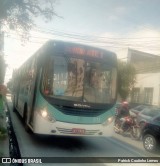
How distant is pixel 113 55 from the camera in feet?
32.2

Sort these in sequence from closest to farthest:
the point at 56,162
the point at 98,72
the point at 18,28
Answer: the point at 56,162 → the point at 98,72 → the point at 18,28

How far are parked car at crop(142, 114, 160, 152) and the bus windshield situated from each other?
1932 millimetres

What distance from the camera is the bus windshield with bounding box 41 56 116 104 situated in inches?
340

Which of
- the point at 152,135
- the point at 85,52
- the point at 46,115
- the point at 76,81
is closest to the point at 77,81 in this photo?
the point at 76,81

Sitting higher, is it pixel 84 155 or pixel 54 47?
pixel 54 47

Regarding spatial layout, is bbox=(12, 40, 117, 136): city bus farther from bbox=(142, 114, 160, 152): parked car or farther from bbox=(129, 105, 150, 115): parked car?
bbox=(129, 105, 150, 115): parked car

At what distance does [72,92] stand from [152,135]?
3328 mm

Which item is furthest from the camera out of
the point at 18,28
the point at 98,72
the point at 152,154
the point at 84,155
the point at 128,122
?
the point at 128,122

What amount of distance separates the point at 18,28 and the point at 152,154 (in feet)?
19.9

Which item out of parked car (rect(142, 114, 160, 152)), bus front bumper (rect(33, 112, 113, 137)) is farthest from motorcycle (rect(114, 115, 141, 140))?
bus front bumper (rect(33, 112, 113, 137))

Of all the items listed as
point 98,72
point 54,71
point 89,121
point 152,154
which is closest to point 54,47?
point 54,71

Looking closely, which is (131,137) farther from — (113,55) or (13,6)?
(13,6)

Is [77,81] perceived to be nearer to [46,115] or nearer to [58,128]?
[46,115]

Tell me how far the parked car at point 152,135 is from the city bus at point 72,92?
63.8 inches
